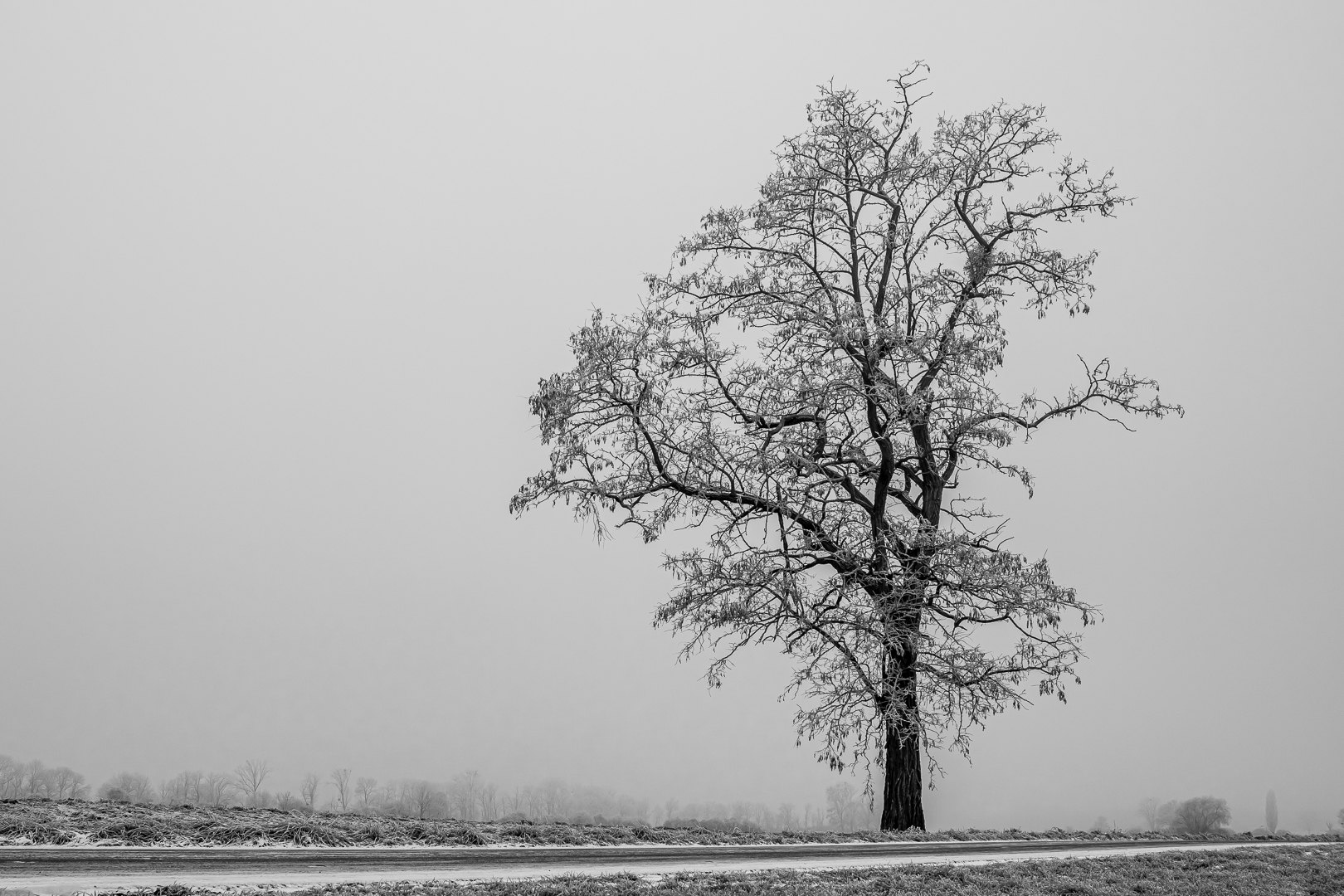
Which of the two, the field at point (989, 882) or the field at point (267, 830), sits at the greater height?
the field at point (267, 830)

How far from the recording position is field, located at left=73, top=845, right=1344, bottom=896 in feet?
29.4

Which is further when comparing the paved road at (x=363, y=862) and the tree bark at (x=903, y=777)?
the tree bark at (x=903, y=777)

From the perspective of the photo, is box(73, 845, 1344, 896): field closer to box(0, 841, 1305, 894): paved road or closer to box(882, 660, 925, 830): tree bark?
box(0, 841, 1305, 894): paved road

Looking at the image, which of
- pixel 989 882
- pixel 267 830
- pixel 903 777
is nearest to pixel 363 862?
pixel 267 830

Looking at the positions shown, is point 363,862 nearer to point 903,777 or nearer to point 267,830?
point 267,830

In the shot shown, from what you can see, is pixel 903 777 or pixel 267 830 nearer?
pixel 267 830

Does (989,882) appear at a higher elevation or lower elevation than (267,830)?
lower

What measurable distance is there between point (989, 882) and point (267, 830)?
28.1 ft

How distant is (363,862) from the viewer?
9.95m

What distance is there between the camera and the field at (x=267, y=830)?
32.6 feet

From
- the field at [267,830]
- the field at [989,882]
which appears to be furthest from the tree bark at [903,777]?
the field at [267,830]

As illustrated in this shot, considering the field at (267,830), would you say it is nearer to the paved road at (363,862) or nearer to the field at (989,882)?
the paved road at (363,862)

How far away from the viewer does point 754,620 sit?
66.1ft

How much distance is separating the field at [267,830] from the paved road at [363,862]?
1.43 feet
